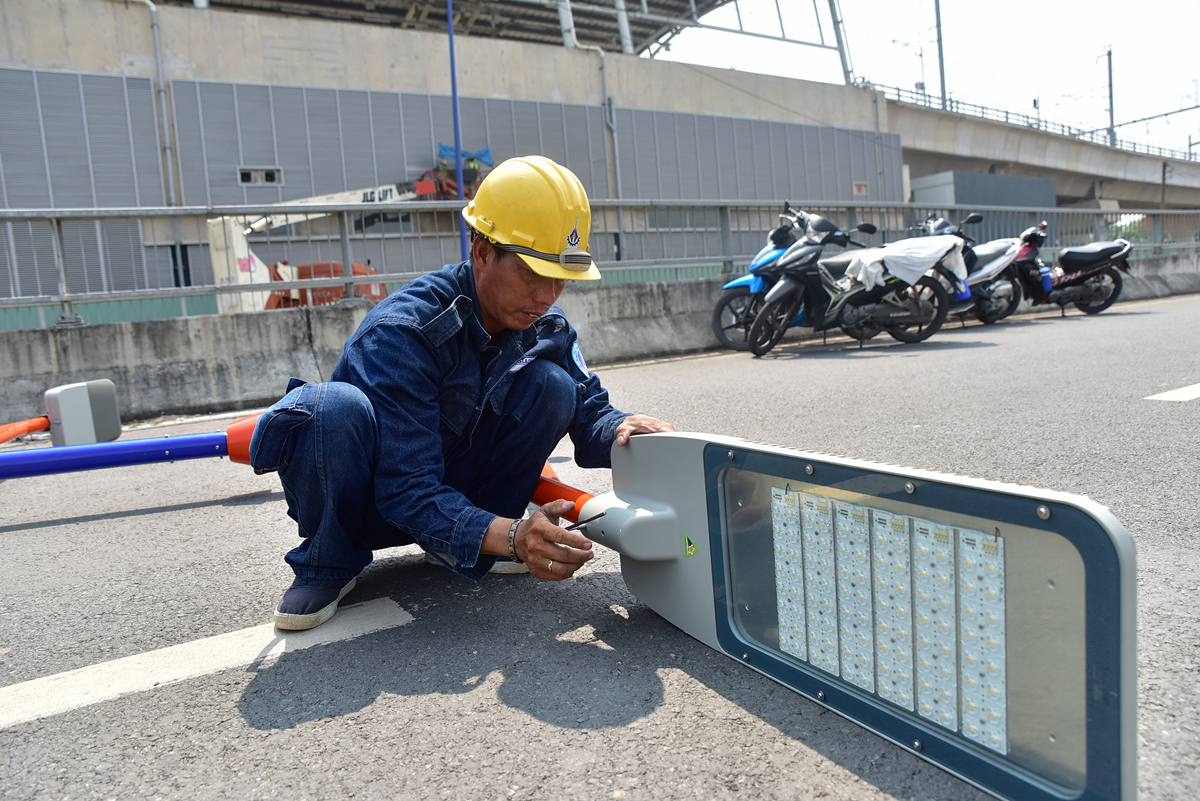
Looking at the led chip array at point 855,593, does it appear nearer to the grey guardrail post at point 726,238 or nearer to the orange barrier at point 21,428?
the orange barrier at point 21,428

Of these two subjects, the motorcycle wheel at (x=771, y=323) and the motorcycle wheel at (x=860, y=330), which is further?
the motorcycle wheel at (x=860, y=330)

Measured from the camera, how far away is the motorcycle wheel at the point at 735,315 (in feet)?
27.2

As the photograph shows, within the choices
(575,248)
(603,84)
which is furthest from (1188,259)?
(575,248)

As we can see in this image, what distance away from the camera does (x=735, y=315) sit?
28.0 ft

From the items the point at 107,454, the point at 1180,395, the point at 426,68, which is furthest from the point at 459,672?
the point at 426,68

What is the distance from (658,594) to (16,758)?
1247mm

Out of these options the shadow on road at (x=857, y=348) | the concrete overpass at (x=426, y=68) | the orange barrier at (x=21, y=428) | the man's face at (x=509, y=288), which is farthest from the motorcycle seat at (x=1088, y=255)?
the concrete overpass at (x=426, y=68)

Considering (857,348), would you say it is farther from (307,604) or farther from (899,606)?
(899,606)

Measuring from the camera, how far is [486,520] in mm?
1636

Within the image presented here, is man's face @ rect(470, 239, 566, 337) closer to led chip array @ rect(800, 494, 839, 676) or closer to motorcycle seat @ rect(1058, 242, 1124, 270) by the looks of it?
led chip array @ rect(800, 494, 839, 676)

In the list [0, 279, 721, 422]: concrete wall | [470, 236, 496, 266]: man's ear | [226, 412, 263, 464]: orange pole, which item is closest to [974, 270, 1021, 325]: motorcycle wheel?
[0, 279, 721, 422]: concrete wall

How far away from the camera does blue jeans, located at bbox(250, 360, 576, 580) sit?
5.64 ft

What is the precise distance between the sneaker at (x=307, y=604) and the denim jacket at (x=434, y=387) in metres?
0.34

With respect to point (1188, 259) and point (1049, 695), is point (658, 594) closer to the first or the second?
point (1049, 695)
